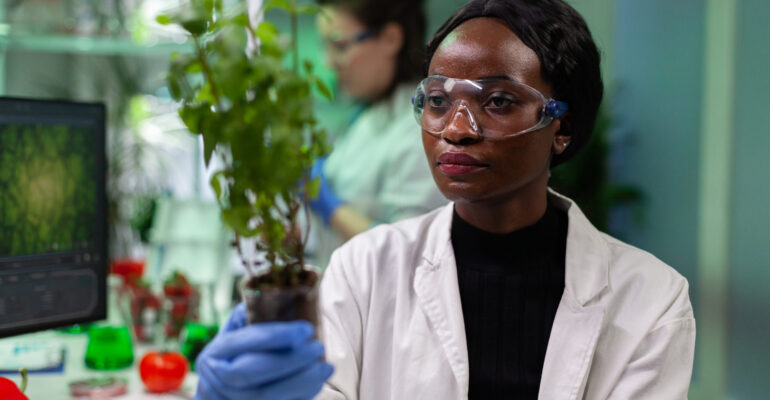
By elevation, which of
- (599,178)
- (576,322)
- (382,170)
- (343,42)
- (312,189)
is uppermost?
(343,42)

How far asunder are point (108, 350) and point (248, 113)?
112cm

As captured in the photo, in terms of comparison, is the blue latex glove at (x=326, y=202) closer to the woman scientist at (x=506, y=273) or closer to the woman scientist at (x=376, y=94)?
the woman scientist at (x=376, y=94)

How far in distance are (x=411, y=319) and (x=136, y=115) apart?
8.03ft

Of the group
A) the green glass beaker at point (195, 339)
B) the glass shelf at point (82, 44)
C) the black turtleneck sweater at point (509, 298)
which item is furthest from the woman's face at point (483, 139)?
the glass shelf at point (82, 44)

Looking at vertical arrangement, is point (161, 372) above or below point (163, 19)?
below

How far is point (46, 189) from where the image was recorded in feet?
4.72

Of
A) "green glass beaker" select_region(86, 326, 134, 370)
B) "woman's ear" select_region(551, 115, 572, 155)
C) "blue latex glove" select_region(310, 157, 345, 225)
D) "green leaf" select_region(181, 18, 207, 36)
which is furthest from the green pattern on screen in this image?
"woman's ear" select_region(551, 115, 572, 155)

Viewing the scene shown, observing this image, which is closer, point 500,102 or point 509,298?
point 500,102

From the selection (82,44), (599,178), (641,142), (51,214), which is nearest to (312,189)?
(51,214)

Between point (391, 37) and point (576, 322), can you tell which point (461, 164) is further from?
point (391, 37)

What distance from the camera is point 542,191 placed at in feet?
4.04

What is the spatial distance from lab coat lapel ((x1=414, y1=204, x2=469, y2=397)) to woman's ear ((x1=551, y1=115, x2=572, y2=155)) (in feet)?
0.80

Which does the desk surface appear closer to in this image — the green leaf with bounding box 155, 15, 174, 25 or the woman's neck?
the woman's neck

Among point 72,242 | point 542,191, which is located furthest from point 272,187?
point 72,242
